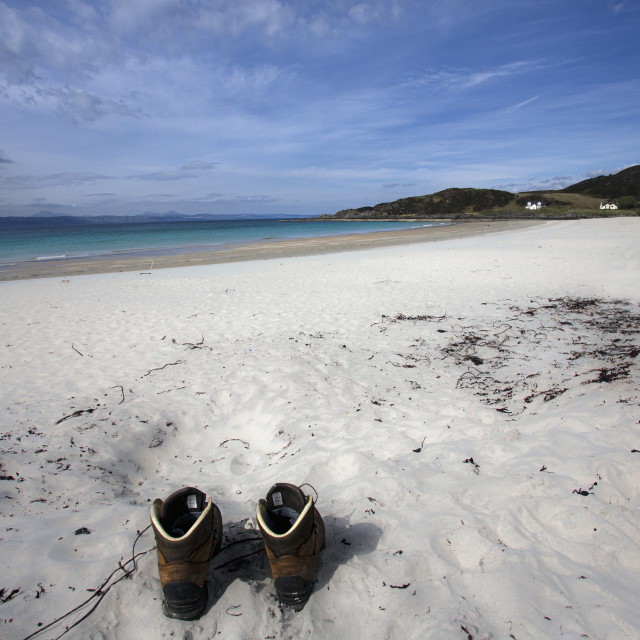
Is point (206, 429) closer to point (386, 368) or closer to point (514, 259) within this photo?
point (386, 368)

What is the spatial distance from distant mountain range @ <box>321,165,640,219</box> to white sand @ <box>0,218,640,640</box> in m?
80.6

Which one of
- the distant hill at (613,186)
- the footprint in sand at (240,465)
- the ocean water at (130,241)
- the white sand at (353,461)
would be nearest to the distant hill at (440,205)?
the distant hill at (613,186)

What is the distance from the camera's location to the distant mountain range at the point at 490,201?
274ft

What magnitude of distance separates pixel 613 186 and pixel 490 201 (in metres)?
→ 32.6

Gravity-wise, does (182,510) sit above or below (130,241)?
below

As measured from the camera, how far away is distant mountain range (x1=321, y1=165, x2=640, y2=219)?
274ft

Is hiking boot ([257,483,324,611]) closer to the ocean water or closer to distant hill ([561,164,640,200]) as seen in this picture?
the ocean water

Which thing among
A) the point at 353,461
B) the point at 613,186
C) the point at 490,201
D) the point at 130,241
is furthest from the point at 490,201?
the point at 353,461

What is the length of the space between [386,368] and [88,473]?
11.8 ft

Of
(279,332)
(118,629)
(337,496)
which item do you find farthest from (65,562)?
(279,332)

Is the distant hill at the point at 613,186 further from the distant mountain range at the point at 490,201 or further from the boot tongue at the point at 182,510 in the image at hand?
the boot tongue at the point at 182,510

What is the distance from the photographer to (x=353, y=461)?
328 cm

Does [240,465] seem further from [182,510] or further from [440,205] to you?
[440,205]

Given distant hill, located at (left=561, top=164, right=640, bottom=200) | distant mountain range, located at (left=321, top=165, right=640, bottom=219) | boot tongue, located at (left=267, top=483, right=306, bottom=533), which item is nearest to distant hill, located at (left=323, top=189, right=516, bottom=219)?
distant mountain range, located at (left=321, top=165, right=640, bottom=219)
